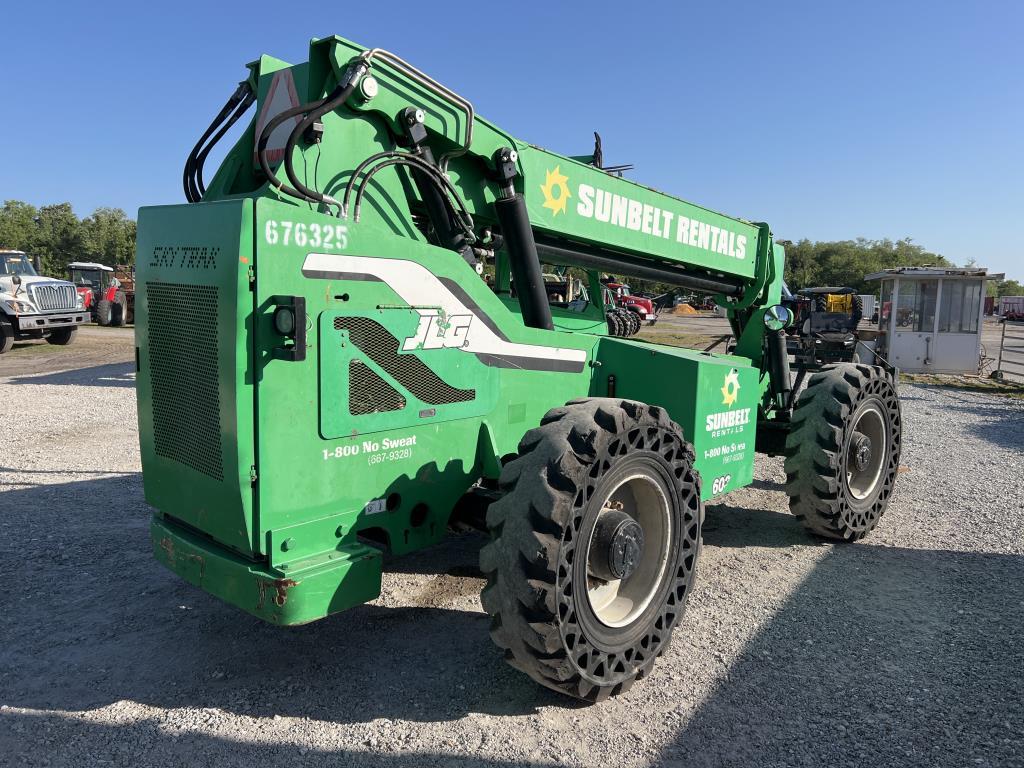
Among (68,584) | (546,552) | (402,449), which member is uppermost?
(402,449)

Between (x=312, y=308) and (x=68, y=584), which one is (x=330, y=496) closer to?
(x=312, y=308)

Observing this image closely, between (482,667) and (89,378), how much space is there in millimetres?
13574

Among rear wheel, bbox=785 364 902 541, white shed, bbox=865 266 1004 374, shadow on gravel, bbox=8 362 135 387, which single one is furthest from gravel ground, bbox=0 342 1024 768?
white shed, bbox=865 266 1004 374

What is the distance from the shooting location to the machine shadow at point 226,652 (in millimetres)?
3480

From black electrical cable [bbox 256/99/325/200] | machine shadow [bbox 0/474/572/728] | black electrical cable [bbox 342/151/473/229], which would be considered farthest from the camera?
black electrical cable [bbox 342/151/473/229]

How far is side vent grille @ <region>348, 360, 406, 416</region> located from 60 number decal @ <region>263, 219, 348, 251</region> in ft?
1.72

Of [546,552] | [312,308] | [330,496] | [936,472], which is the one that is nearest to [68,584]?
[330,496]

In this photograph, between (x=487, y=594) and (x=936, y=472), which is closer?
(x=487, y=594)

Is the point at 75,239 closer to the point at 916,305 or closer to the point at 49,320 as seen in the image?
the point at 49,320

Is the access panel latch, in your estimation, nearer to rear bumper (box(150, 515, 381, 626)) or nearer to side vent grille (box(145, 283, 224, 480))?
side vent grille (box(145, 283, 224, 480))

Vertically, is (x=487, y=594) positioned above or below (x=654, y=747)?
above

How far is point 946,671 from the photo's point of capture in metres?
3.89

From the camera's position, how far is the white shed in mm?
18312

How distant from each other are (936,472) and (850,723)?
19.5ft
